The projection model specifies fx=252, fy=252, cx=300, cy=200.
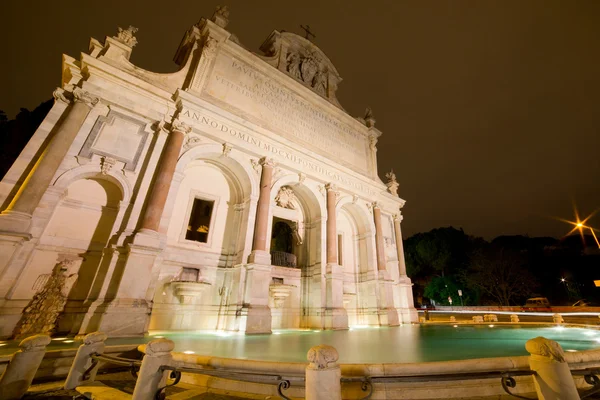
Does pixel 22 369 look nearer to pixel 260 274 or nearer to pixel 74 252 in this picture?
pixel 74 252

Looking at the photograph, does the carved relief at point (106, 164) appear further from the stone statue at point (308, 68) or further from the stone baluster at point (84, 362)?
the stone statue at point (308, 68)

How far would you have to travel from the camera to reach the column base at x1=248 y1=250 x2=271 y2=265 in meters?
10.0

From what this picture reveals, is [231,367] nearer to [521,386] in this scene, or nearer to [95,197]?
[521,386]

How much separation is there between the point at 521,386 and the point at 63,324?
10519 mm

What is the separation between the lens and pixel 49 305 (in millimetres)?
7160

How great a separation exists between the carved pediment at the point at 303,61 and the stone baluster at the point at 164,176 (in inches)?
342

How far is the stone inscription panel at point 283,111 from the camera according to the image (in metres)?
12.9

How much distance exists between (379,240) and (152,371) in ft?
48.0

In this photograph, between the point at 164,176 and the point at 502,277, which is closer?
the point at 164,176

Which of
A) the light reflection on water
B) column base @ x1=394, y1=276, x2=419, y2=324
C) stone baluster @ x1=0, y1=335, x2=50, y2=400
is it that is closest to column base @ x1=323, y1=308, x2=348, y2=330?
the light reflection on water

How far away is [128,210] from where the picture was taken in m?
8.78

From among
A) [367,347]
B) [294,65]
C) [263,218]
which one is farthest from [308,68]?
[367,347]

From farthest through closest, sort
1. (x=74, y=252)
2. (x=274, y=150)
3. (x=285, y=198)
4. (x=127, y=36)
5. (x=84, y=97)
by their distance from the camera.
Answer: (x=285, y=198), (x=274, y=150), (x=127, y=36), (x=84, y=97), (x=74, y=252)

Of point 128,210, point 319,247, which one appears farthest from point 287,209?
point 128,210
